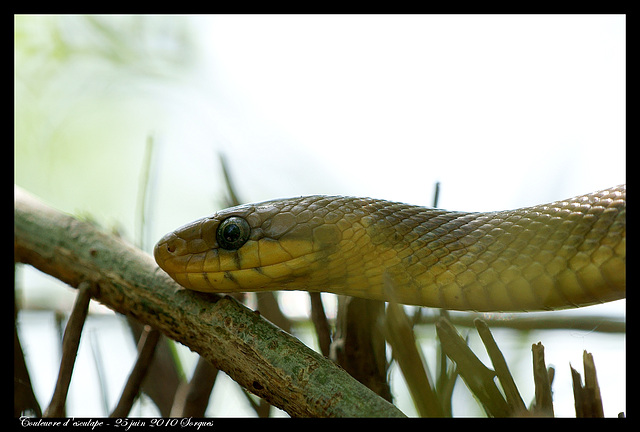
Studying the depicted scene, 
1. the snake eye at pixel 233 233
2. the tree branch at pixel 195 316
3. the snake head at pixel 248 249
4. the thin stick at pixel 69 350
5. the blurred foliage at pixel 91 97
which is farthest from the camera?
the blurred foliage at pixel 91 97

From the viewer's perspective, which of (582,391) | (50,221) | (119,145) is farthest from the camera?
(119,145)

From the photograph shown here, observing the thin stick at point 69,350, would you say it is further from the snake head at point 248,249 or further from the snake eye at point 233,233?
the snake eye at point 233,233

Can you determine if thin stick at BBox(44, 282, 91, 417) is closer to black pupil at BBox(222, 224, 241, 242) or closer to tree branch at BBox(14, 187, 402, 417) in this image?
tree branch at BBox(14, 187, 402, 417)

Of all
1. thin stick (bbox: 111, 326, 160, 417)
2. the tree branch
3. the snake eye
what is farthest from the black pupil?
thin stick (bbox: 111, 326, 160, 417)

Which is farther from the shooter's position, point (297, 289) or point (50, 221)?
point (50, 221)

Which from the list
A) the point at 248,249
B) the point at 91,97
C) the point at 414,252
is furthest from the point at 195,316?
the point at 91,97

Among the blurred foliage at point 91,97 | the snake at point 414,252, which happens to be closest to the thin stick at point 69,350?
the snake at point 414,252

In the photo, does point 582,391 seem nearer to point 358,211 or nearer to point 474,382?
point 474,382
